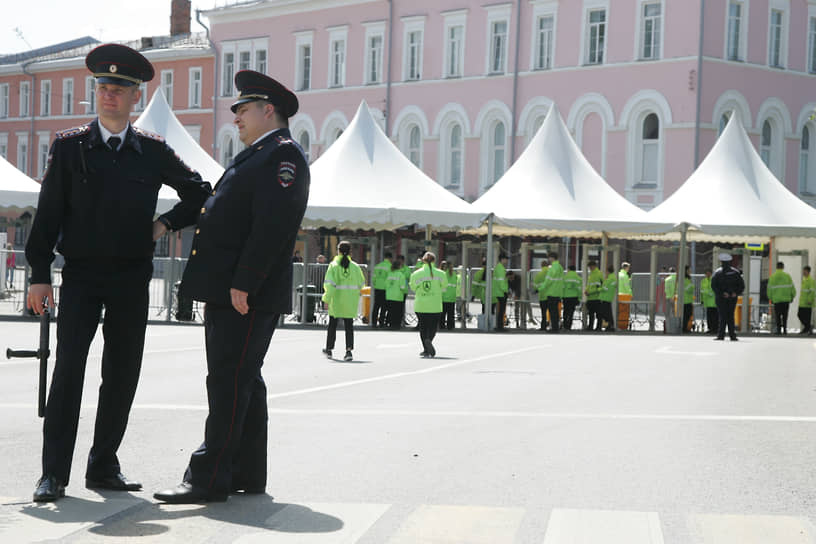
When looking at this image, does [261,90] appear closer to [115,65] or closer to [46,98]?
[115,65]

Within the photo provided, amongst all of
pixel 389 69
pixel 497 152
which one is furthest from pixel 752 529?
pixel 389 69

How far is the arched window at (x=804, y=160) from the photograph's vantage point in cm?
4866

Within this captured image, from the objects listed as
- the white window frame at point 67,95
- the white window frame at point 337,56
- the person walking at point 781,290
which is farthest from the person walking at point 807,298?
the white window frame at point 67,95

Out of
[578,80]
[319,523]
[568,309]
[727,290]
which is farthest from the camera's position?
[578,80]

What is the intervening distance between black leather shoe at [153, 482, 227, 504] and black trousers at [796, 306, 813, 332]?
29.6 metres

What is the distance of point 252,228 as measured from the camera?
674 centimetres

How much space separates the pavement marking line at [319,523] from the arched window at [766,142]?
42904 mm

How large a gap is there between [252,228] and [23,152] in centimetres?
7084

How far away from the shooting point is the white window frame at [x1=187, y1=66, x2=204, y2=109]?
211 feet

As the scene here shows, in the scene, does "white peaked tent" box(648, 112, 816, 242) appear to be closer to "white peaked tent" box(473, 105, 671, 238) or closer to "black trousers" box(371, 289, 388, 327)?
"white peaked tent" box(473, 105, 671, 238)

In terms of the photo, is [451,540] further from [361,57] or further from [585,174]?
[361,57]

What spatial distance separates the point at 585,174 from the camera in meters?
32.9

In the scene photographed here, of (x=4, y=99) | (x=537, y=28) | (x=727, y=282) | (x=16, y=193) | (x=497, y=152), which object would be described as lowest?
(x=727, y=282)

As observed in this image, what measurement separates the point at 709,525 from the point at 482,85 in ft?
151
